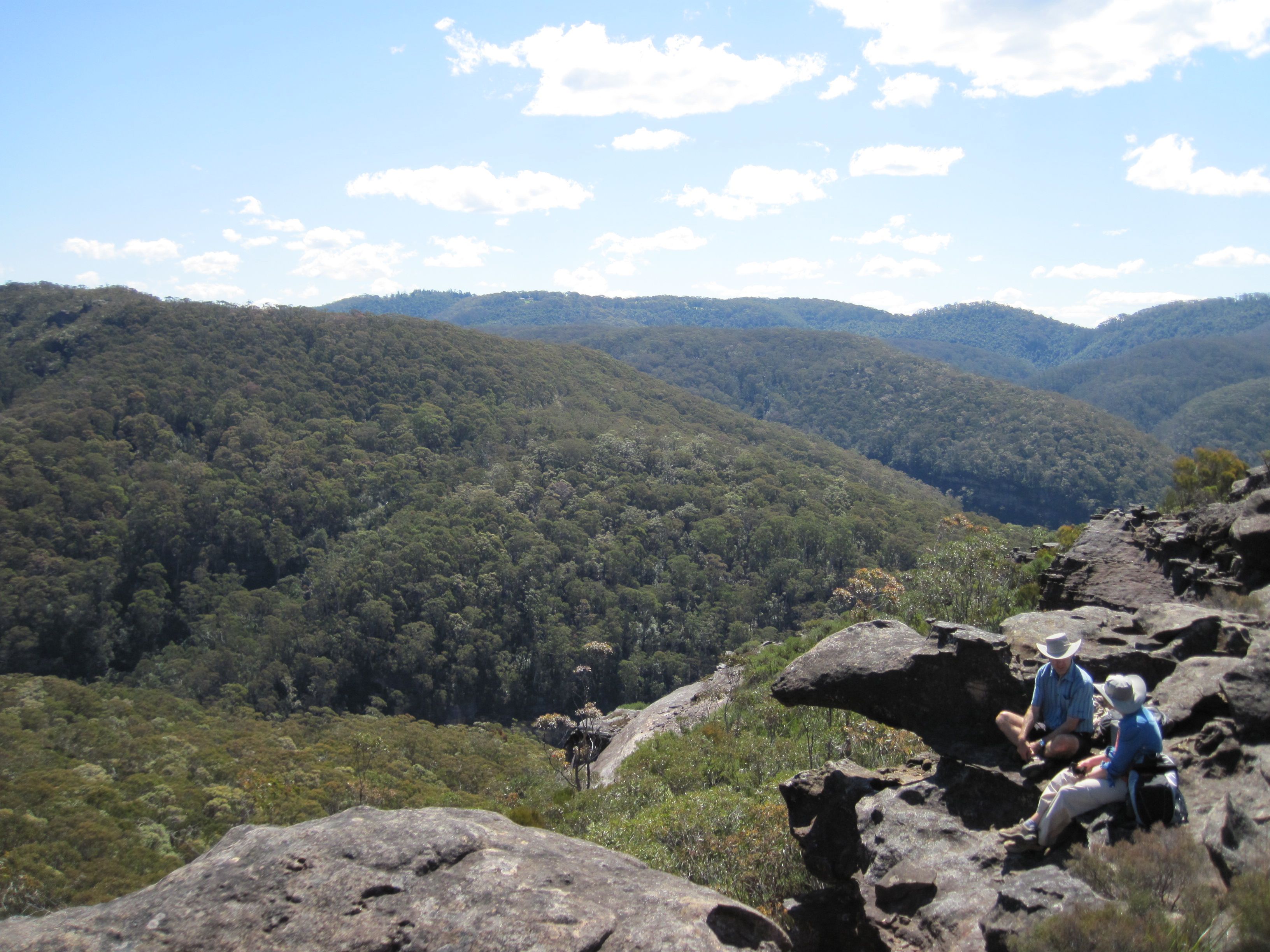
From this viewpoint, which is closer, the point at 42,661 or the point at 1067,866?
the point at 1067,866

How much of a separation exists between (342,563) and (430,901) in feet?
247

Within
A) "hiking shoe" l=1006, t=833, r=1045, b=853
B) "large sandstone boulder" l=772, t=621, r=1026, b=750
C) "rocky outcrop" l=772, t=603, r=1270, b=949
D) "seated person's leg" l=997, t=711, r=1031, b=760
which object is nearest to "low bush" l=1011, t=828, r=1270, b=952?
"rocky outcrop" l=772, t=603, r=1270, b=949

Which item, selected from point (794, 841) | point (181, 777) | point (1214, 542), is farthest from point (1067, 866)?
point (181, 777)

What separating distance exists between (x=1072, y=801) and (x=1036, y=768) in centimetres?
133

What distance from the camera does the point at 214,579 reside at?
77.4 m

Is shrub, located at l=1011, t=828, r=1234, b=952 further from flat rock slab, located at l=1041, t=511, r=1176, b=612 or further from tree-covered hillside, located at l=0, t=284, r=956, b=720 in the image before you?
tree-covered hillside, located at l=0, t=284, r=956, b=720

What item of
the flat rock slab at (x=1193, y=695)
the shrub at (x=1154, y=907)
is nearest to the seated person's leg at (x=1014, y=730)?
A: the flat rock slab at (x=1193, y=695)

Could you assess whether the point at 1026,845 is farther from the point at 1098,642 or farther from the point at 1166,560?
the point at 1166,560

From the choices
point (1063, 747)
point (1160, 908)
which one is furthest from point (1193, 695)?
point (1160, 908)

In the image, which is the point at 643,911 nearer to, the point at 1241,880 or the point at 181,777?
the point at 1241,880

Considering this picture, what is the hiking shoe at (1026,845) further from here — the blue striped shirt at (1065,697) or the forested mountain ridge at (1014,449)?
the forested mountain ridge at (1014,449)

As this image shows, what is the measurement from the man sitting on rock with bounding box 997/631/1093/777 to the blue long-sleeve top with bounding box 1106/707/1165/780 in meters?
0.97

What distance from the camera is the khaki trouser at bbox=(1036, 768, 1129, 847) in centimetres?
636

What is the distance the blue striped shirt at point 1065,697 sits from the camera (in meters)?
7.40
